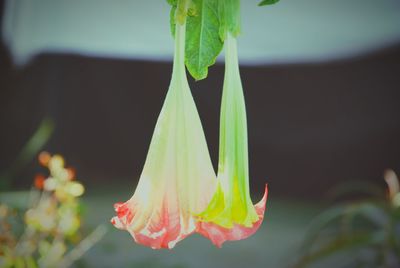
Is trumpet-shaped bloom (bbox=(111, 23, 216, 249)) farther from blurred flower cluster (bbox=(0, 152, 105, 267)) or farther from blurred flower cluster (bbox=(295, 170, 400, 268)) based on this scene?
blurred flower cluster (bbox=(295, 170, 400, 268))

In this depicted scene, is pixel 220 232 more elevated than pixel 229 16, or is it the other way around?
pixel 229 16

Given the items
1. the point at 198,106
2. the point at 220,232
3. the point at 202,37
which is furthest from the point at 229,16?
the point at 198,106

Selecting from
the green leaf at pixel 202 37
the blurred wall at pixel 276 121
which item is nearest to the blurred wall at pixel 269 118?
the blurred wall at pixel 276 121

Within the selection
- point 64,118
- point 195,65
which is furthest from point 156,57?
point 195,65

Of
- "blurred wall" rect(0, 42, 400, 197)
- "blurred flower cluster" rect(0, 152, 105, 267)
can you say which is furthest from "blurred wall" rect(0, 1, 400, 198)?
"blurred flower cluster" rect(0, 152, 105, 267)

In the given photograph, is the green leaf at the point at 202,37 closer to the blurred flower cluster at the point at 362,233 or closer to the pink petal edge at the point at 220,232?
the pink petal edge at the point at 220,232

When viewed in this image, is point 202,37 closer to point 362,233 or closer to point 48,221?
point 48,221

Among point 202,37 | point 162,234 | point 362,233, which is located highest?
point 202,37

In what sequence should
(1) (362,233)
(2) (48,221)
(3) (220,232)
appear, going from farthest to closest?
(1) (362,233) < (2) (48,221) < (3) (220,232)
